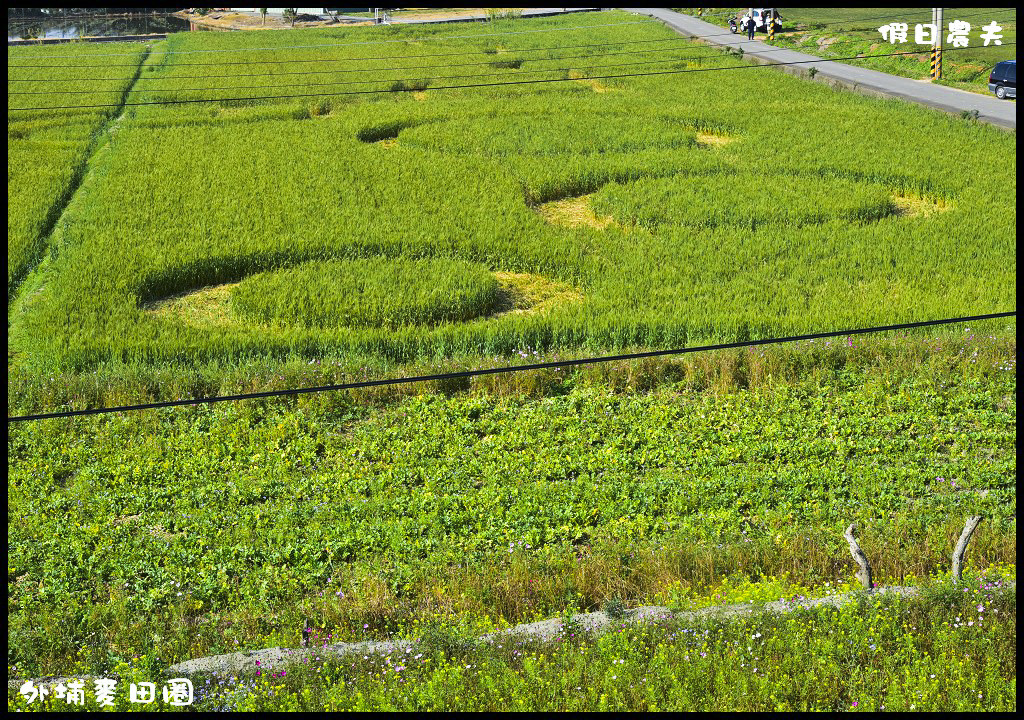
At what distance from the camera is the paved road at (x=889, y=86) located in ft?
56.6

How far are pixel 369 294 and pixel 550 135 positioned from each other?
7.39 m

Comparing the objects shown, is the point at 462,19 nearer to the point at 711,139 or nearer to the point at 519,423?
the point at 711,139

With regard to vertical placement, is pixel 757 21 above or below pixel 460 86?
above

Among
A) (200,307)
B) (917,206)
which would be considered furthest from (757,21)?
(200,307)

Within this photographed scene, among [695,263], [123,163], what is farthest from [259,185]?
[695,263]

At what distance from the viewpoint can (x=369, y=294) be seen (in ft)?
29.3

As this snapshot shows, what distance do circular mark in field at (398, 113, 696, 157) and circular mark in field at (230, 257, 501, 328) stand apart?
547 cm

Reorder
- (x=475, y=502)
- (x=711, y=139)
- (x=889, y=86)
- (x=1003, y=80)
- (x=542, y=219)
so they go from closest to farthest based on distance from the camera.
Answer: (x=475, y=502) → (x=542, y=219) → (x=711, y=139) → (x=1003, y=80) → (x=889, y=86)

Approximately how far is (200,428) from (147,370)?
1151mm

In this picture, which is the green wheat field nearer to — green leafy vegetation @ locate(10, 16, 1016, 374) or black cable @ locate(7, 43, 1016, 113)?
green leafy vegetation @ locate(10, 16, 1016, 374)

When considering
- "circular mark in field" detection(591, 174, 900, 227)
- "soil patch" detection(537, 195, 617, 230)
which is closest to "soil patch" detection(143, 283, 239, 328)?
"soil patch" detection(537, 195, 617, 230)

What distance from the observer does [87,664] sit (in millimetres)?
4121

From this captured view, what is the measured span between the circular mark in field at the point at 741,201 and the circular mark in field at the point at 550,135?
7.05ft

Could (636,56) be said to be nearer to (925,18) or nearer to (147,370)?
(925,18)
